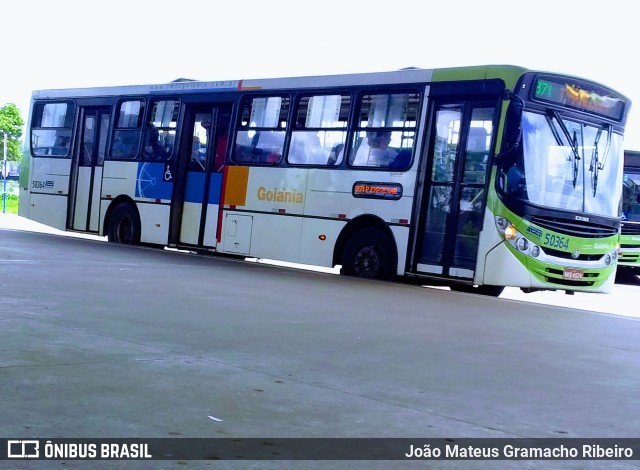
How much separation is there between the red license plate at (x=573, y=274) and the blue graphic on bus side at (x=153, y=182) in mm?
8570

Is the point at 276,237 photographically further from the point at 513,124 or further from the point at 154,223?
the point at 513,124

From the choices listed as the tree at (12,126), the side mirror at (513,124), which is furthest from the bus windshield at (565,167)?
the tree at (12,126)

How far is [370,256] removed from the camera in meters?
16.3

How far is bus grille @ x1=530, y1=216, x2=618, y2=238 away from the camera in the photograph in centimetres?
1455

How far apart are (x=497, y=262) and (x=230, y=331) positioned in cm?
647

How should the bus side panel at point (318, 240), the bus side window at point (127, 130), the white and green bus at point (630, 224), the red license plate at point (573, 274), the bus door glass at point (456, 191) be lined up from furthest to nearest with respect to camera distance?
1. the white and green bus at point (630, 224)
2. the bus side window at point (127, 130)
3. the bus side panel at point (318, 240)
4. the bus door glass at point (456, 191)
5. the red license plate at point (573, 274)

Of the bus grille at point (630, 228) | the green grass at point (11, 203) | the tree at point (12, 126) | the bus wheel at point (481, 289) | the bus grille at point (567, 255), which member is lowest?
the green grass at point (11, 203)

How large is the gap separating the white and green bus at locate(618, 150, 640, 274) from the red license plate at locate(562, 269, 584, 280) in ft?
33.0

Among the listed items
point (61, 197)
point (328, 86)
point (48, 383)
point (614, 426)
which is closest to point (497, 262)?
point (328, 86)

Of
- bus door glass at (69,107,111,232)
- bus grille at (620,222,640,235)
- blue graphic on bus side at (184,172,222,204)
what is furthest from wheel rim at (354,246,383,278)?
bus grille at (620,222,640,235)

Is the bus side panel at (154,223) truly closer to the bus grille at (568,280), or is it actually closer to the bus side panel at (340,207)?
the bus side panel at (340,207)

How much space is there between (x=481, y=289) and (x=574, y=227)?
2.15 metres

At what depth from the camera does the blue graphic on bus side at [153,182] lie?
20.3m

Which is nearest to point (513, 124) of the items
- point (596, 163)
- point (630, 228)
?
point (596, 163)
